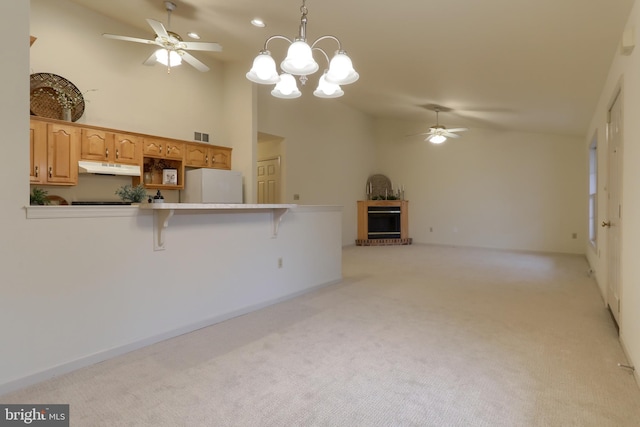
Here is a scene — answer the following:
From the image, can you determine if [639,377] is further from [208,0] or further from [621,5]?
[208,0]

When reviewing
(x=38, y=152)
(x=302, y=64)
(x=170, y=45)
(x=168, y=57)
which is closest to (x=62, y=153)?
(x=38, y=152)

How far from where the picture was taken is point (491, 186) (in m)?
8.06

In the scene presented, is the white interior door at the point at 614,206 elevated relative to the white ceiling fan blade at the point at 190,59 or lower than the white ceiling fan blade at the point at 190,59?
lower

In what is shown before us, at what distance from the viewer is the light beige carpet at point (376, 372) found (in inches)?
67.3

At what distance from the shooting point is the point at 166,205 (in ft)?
8.20

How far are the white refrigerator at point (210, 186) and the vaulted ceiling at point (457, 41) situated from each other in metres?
2.00

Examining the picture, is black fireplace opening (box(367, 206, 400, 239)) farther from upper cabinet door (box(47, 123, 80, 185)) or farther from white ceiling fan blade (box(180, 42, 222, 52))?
upper cabinet door (box(47, 123, 80, 185))

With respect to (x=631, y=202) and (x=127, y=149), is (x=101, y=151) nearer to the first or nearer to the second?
(x=127, y=149)

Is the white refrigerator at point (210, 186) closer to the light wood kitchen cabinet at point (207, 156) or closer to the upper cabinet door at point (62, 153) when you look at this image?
the light wood kitchen cabinet at point (207, 156)

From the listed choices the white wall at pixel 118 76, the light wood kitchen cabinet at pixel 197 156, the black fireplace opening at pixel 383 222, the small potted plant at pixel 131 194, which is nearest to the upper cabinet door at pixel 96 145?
the white wall at pixel 118 76

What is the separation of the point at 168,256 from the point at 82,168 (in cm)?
249

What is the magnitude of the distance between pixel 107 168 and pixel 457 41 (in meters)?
4.43

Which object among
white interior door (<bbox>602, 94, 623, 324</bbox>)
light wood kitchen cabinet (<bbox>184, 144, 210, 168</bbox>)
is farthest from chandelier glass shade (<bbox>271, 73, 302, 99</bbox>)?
light wood kitchen cabinet (<bbox>184, 144, 210, 168</bbox>)

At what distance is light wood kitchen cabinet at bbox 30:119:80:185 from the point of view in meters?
3.88
